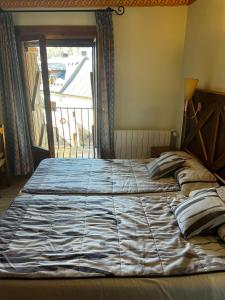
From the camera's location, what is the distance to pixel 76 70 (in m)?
4.69

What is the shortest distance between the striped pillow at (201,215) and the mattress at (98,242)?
2.4 inches

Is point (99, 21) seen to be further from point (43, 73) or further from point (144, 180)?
point (144, 180)

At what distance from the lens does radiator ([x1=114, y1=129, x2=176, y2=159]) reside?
3670 millimetres

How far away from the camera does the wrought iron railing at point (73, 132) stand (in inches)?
200

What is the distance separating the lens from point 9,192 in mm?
3426

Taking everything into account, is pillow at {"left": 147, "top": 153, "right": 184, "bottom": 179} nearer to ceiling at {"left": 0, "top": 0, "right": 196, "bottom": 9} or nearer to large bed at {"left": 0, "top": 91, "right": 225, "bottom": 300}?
large bed at {"left": 0, "top": 91, "right": 225, "bottom": 300}

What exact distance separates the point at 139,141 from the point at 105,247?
233 cm

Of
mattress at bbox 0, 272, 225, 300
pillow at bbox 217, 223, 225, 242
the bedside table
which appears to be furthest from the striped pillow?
the bedside table

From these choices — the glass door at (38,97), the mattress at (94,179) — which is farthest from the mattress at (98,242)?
the glass door at (38,97)

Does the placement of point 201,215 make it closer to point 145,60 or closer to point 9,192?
point 145,60

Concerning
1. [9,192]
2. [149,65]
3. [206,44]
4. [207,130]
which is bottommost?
[9,192]

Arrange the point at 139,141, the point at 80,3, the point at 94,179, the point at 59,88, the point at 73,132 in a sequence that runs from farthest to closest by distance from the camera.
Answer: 1. the point at 73,132
2. the point at 59,88
3. the point at 139,141
4. the point at 80,3
5. the point at 94,179

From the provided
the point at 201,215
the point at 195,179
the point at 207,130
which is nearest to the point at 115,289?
the point at 201,215

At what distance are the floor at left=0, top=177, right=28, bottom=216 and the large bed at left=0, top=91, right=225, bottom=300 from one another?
40.2 inches
